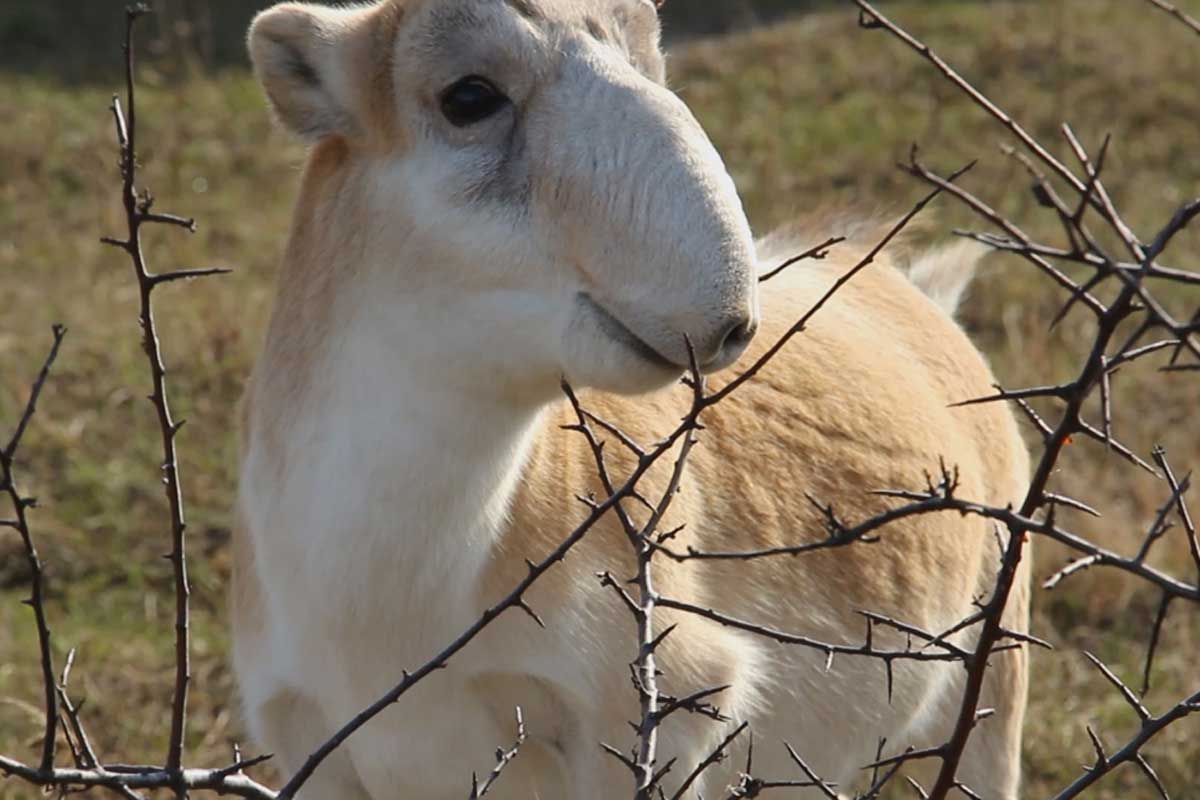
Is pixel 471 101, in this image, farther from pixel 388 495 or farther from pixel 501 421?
pixel 388 495

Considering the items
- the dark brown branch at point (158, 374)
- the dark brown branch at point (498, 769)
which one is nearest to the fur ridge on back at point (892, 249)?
the dark brown branch at point (498, 769)

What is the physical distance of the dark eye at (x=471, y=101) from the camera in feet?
11.2

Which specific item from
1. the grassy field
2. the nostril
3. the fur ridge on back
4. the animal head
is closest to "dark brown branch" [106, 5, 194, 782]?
the animal head

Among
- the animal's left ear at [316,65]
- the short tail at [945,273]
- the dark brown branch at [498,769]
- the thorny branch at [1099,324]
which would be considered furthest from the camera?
the short tail at [945,273]

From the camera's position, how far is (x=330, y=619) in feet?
12.1

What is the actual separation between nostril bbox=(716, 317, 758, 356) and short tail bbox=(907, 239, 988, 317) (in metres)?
2.72

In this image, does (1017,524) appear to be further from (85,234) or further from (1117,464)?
(85,234)

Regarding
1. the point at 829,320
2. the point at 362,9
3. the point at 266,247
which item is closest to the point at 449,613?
the point at 362,9

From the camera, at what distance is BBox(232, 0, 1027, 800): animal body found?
3.16 m

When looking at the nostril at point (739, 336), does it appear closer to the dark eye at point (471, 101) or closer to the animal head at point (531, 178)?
the animal head at point (531, 178)

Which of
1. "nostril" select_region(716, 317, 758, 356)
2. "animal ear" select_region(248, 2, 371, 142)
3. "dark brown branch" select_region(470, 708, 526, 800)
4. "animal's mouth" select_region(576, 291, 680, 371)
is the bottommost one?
"dark brown branch" select_region(470, 708, 526, 800)

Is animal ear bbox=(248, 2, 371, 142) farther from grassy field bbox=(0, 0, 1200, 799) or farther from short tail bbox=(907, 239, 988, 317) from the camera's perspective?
short tail bbox=(907, 239, 988, 317)

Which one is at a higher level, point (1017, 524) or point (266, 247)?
point (1017, 524)

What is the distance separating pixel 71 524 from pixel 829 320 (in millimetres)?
2983
